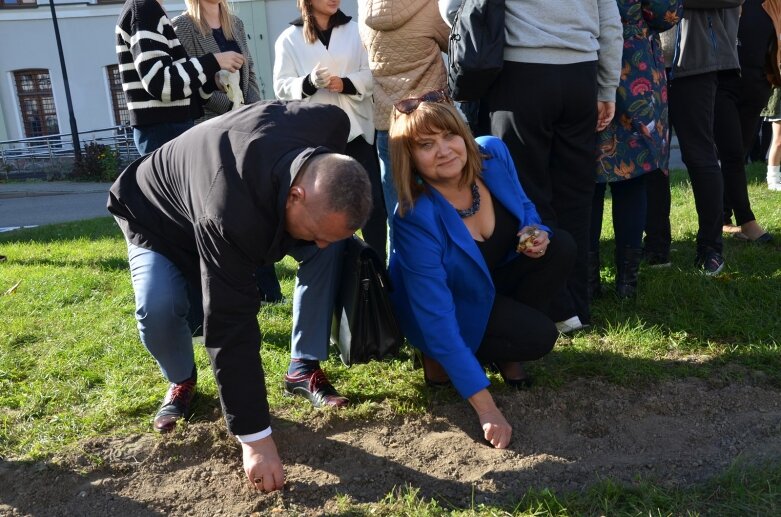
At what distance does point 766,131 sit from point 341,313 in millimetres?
7797

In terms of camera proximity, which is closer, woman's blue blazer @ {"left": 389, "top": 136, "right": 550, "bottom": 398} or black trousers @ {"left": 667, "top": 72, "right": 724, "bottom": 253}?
woman's blue blazer @ {"left": 389, "top": 136, "right": 550, "bottom": 398}

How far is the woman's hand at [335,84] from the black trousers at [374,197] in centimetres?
28

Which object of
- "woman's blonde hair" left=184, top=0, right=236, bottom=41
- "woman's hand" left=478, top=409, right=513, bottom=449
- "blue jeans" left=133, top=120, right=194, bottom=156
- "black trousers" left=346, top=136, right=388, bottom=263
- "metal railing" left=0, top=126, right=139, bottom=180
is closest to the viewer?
"woman's hand" left=478, top=409, right=513, bottom=449

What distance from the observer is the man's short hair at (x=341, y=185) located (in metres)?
1.98

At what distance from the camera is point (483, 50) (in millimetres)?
3033

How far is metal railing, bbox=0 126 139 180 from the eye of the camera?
742 inches

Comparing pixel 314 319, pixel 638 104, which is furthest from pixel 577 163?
pixel 314 319

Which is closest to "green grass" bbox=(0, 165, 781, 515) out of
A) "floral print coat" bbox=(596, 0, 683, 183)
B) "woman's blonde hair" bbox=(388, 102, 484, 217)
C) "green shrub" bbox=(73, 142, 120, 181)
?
"floral print coat" bbox=(596, 0, 683, 183)

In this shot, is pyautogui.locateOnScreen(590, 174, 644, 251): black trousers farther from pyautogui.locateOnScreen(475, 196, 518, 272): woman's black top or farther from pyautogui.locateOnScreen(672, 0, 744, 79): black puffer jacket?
pyautogui.locateOnScreen(475, 196, 518, 272): woman's black top

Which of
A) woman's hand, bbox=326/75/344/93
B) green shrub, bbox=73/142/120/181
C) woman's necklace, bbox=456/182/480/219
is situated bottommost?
green shrub, bbox=73/142/120/181

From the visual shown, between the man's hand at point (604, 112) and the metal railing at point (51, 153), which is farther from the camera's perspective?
the metal railing at point (51, 153)

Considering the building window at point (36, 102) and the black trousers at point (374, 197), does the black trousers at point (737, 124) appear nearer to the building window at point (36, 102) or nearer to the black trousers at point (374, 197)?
the black trousers at point (374, 197)

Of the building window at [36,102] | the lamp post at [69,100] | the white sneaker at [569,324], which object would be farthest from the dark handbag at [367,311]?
the building window at [36,102]

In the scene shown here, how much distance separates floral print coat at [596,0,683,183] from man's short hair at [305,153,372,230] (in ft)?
6.05
